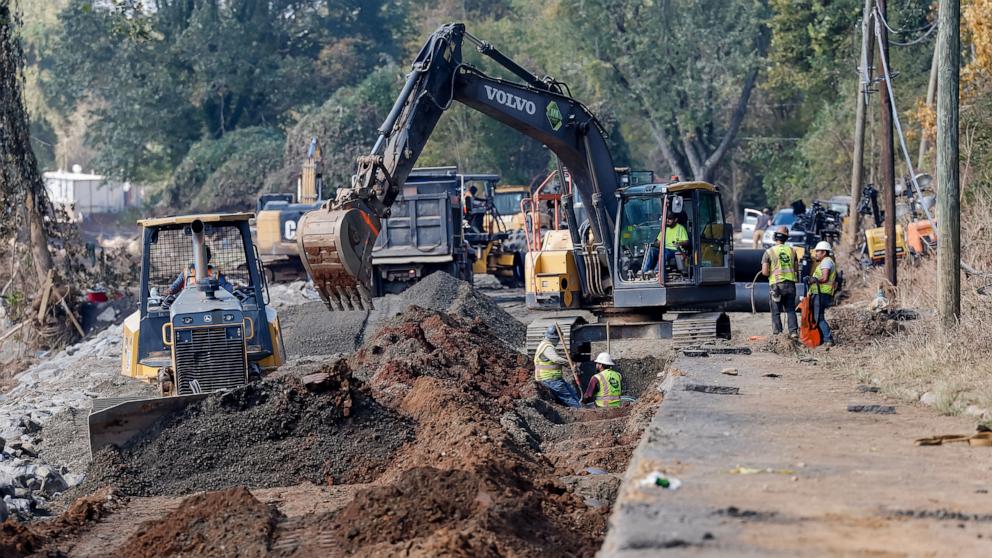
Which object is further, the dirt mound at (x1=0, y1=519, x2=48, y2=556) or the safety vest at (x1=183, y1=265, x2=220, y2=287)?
the safety vest at (x1=183, y1=265, x2=220, y2=287)

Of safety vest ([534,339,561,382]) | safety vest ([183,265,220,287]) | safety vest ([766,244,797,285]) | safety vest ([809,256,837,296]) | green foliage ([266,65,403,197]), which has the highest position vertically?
green foliage ([266,65,403,197])

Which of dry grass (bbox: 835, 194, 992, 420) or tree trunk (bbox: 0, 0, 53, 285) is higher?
tree trunk (bbox: 0, 0, 53, 285)

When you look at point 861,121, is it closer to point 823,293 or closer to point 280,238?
point 823,293

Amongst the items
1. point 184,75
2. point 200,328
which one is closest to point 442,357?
point 200,328

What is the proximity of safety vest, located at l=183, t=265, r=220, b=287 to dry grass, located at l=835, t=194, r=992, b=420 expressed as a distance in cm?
706

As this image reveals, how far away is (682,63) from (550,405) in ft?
123

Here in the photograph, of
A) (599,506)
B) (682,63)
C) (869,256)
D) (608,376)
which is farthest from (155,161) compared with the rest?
(599,506)

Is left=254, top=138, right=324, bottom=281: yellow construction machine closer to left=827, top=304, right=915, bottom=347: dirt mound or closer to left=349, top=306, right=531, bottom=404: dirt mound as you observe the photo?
left=349, top=306, right=531, bottom=404: dirt mound

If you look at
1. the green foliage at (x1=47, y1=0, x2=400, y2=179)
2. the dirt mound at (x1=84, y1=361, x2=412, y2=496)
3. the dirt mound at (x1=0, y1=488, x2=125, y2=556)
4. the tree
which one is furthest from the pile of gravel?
the green foliage at (x1=47, y1=0, x2=400, y2=179)

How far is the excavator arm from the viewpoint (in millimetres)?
14688

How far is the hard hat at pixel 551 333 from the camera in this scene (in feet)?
58.6

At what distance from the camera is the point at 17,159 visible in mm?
25594

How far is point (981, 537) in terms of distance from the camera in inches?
260

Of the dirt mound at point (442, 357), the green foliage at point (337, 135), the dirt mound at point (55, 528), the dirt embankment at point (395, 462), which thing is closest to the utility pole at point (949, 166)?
the dirt embankment at point (395, 462)
